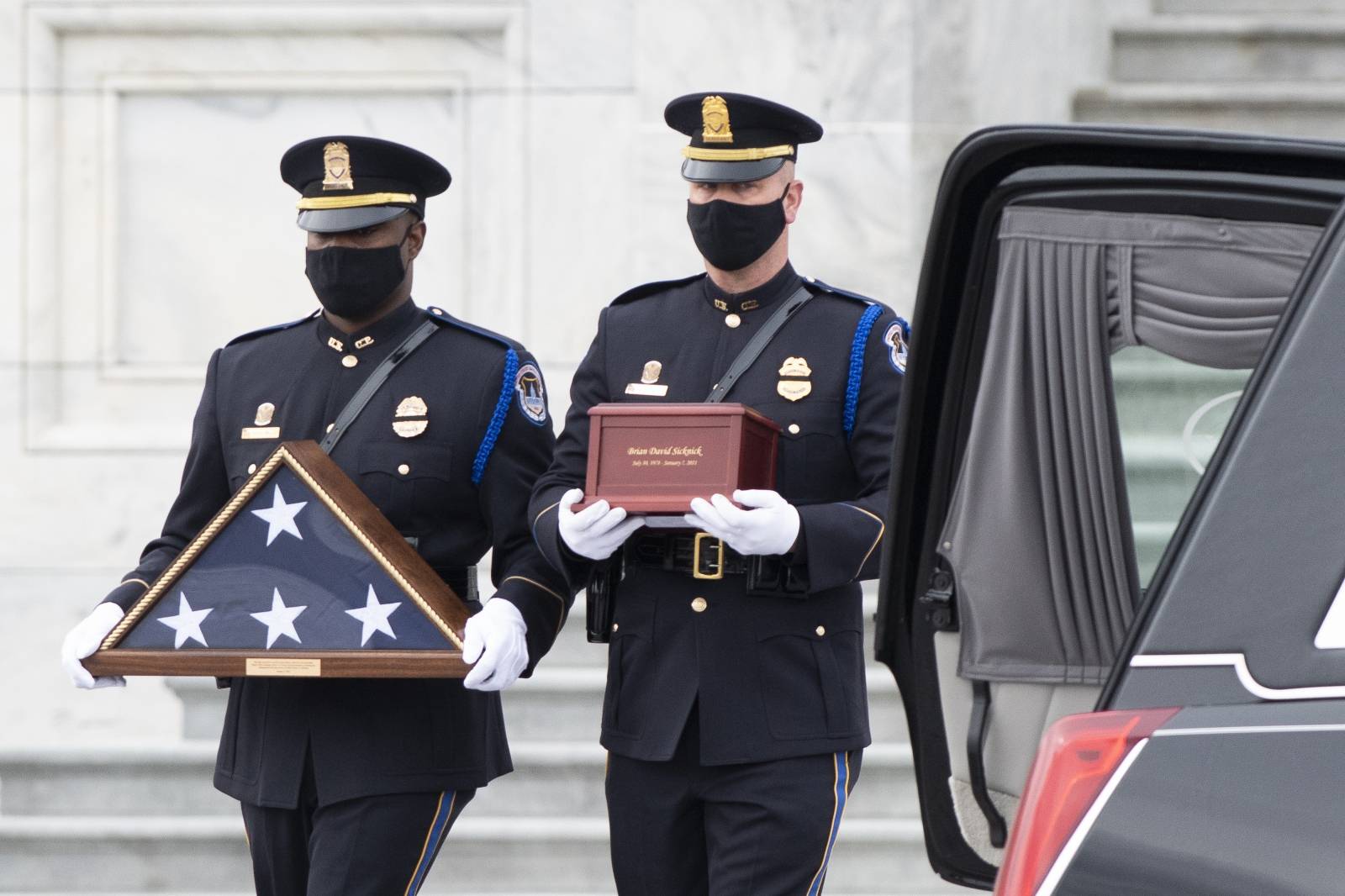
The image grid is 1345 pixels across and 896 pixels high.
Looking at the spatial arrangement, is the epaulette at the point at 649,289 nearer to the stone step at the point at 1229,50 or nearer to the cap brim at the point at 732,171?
the cap brim at the point at 732,171

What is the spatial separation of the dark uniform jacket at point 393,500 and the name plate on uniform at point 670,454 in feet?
1.36

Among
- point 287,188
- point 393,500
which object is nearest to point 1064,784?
point 393,500

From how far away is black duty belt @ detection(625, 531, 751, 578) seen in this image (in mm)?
3734

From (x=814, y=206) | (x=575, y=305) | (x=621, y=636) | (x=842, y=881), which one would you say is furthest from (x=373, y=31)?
(x=621, y=636)

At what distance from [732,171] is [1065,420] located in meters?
1.31

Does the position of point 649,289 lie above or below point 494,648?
above

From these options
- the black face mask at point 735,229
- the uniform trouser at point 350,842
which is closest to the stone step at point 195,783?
the uniform trouser at point 350,842

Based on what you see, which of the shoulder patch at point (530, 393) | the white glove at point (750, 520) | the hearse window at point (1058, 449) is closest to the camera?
the hearse window at point (1058, 449)

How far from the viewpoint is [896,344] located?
12.7 feet

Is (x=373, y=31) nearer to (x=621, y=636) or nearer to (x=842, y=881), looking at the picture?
(x=842, y=881)

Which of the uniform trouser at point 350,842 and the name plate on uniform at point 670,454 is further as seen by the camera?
the uniform trouser at point 350,842

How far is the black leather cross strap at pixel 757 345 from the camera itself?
387 centimetres

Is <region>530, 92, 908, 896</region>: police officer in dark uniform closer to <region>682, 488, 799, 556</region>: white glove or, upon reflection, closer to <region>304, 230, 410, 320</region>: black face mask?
<region>682, 488, 799, 556</region>: white glove

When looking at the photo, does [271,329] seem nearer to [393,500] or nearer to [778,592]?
[393,500]
